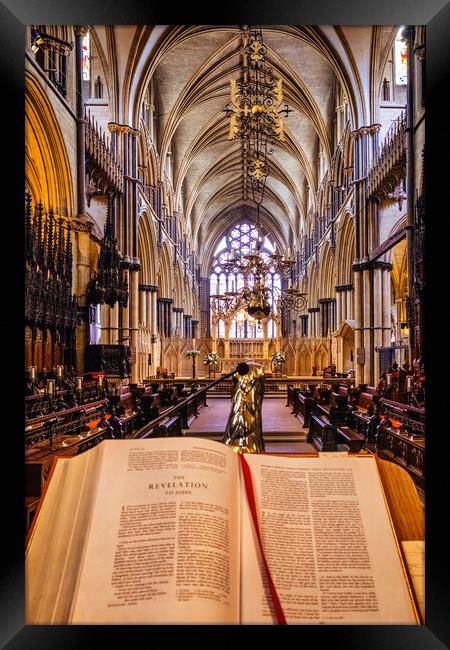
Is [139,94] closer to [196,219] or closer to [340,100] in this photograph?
[340,100]

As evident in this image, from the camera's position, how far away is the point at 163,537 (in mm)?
1533

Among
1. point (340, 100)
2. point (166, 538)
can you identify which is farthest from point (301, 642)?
point (340, 100)

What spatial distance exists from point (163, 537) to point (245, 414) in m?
1.32

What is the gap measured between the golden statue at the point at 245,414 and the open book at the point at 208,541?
0.93 meters

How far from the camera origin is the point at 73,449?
4070 millimetres

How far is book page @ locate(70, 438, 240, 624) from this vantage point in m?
1.41

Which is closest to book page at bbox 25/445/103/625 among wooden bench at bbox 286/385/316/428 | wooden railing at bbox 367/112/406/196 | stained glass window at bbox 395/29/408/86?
wooden bench at bbox 286/385/316/428

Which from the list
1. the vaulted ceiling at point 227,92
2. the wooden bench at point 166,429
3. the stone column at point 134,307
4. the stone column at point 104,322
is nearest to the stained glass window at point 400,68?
the vaulted ceiling at point 227,92

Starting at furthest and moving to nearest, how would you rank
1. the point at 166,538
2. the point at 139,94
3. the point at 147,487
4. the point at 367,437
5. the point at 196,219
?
the point at 196,219
the point at 139,94
the point at 367,437
the point at 147,487
the point at 166,538

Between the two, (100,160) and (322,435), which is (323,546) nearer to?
(322,435)

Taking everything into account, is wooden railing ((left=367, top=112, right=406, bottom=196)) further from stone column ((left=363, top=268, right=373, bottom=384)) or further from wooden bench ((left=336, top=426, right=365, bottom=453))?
wooden bench ((left=336, top=426, right=365, bottom=453))

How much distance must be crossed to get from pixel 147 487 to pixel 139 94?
16.8m
